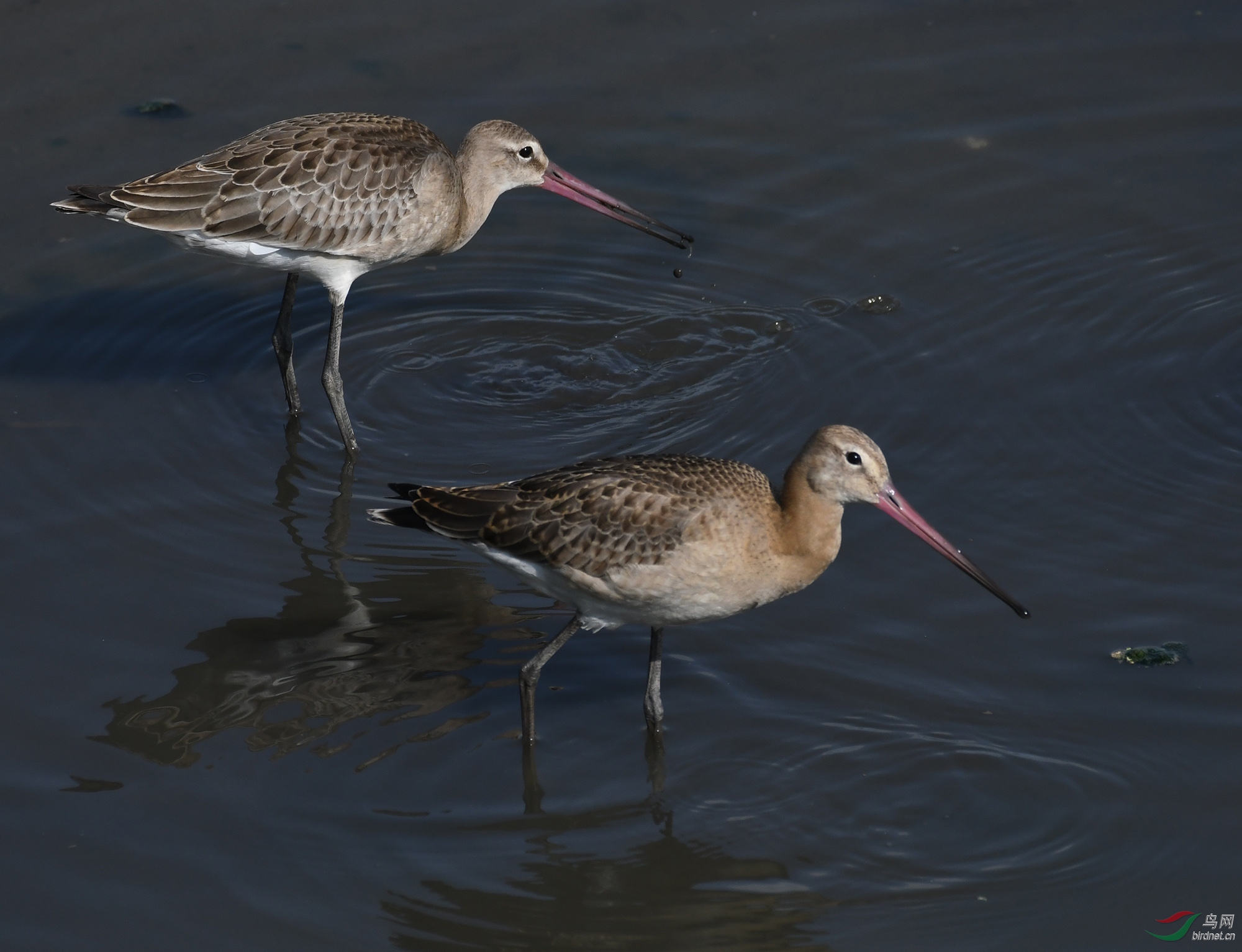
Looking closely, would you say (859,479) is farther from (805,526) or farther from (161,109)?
(161,109)

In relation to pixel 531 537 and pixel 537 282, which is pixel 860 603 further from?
pixel 537 282

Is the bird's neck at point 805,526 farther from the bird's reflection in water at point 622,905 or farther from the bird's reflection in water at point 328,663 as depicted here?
the bird's reflection in water at point 328,663

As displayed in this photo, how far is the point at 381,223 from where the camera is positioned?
9180 mm

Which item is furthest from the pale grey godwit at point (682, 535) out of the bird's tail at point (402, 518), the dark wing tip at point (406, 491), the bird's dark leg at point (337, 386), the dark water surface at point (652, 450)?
the bird's dark leg at point (337, 386)

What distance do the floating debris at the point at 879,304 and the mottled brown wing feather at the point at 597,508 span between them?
326cm

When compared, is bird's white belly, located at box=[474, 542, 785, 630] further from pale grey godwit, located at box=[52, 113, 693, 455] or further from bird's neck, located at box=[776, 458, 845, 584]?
pale grey godwit, located at box=[52, 113, 693, 455]

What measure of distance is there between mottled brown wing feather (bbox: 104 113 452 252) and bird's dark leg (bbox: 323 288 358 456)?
46 centimetres

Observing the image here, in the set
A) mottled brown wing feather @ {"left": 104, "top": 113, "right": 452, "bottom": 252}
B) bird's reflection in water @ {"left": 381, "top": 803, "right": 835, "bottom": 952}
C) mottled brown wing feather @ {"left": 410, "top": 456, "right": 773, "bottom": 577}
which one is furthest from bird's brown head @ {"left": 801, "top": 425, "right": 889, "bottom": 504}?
mottled brown wing feather @ {"left": 104, "top": 113, "right": 452, "bottom": 252}

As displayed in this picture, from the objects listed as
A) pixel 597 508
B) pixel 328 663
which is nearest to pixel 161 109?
pixel 328 663

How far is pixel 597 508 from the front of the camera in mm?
6523

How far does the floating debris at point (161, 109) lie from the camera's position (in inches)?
449

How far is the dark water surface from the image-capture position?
19.8 feet

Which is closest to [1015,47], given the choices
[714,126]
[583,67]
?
[714,126]

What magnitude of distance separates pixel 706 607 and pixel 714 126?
6022 mm
